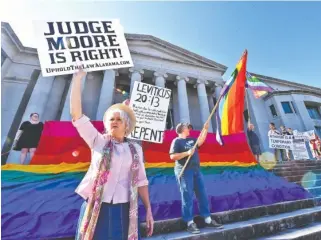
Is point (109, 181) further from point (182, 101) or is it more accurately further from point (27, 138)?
point (182, 101)

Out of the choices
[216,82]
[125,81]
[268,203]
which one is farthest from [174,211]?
[216,82]

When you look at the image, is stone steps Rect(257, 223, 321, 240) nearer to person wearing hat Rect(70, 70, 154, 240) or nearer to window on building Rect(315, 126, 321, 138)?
person wearing hat Rect(70, 70, 154, 240)

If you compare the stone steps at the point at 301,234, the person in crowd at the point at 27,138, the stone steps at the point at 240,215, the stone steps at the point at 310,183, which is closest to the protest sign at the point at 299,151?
the stone steps at the point at 310,183

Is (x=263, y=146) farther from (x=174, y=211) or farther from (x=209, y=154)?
(x=174, y=211)

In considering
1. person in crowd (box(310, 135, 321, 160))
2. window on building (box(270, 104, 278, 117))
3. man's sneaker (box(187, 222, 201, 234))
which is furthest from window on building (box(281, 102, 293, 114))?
man's sneaker (box(187, 222, 201, 234))

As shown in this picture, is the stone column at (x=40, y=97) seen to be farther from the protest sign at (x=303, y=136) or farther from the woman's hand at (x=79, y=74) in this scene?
the protest sign at (x=303, y=136)

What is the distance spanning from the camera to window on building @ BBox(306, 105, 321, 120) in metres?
21.0

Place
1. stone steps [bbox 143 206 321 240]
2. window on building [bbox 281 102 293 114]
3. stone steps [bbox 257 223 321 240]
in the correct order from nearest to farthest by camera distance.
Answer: stone steps [bbox 143 206 321 240] < stone steps [bbox 257 223 321 240] < window on building [bbox 281 102 293 114]

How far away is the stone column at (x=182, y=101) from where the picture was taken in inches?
557

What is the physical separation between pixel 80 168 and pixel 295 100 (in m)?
22.2

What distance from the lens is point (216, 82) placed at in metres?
17.1

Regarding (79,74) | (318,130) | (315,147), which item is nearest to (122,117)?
(79,74)

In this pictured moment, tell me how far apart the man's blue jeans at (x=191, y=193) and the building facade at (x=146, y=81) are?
28.2ft

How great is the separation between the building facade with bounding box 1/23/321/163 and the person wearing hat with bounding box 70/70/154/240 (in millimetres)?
9576
